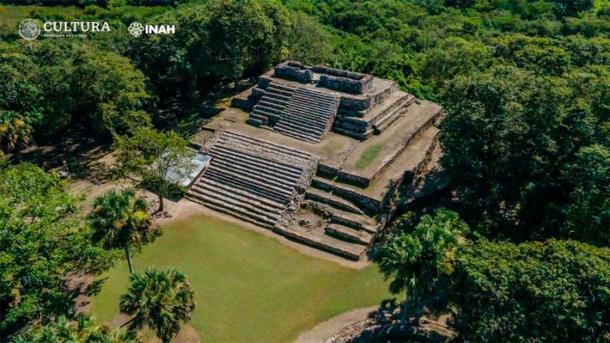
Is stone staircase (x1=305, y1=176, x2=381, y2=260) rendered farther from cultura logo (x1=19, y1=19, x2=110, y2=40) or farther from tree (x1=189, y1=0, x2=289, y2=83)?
cultura logo (x1=19, y1=19, x2=110, y2=40)

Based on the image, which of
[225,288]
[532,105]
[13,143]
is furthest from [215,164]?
[532,105]

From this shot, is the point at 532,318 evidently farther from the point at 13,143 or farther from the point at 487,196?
the point at 13,143

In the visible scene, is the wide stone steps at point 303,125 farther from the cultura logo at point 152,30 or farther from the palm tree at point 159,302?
the palm tree at point 159,302

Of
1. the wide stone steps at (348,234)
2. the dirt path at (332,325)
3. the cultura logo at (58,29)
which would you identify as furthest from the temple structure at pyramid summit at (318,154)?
the cultura logo at (58,29)

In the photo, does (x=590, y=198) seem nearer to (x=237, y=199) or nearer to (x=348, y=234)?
(x=348, y=234)

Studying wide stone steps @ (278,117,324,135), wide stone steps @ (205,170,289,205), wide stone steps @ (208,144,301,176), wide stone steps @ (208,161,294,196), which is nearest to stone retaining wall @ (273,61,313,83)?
wide stone steps @ (278,117,324,135)
